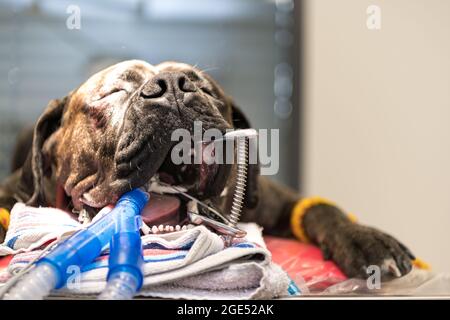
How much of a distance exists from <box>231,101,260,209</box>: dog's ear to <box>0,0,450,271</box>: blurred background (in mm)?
65

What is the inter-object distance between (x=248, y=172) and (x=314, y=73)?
4.28 ft

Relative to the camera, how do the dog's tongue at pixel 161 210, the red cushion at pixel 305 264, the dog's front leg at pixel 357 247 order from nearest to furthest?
the dog's tongue at pixel 161 210, the red cushion at pixel 305 264, the dog's front leg at pixel 357 247

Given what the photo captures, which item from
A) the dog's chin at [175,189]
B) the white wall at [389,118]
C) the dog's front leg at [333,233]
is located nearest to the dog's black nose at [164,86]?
the dog's chin at [175,189]

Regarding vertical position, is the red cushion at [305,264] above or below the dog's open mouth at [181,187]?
below

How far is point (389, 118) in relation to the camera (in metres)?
1.99

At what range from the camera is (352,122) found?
86.1 inches

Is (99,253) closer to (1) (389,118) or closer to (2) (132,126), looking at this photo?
(2) (132,126)

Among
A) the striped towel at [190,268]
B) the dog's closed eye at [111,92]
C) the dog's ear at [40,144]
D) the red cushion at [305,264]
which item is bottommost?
the red cushion at [305,264]

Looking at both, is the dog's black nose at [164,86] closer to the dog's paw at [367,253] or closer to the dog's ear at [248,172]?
the dog's ear at [248,172]

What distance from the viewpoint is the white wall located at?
168 centimetres

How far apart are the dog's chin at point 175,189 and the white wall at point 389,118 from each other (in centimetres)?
64

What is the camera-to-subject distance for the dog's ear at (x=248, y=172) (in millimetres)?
1343

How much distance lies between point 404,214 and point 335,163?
15.6 inches

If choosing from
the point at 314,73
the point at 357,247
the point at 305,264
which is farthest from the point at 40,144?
the point at 314,73
